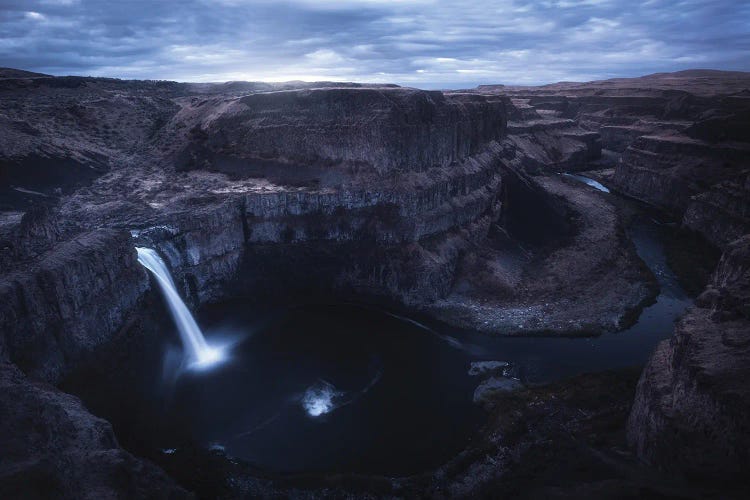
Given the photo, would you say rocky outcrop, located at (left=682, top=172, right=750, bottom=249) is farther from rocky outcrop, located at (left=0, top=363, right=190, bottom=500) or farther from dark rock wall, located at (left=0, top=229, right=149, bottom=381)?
dark rock wall, located at (left=0, top=229, right=149, bottom=381)

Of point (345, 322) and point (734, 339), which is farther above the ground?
point (734, 339)

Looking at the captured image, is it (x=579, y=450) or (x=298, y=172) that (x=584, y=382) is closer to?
(x=579, y=450)

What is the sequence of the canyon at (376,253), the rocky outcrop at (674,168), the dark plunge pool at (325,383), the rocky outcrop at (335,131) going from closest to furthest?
the canyon at (376,253) → the dark plunge pool at (325,383) → the rocky outcrop at (335,131) → the rocky outcrop at (674,168)

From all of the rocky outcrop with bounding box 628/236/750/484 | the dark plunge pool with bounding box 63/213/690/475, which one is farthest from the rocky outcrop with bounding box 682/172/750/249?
the rocky outcrop with bounding box 628/236/750/484

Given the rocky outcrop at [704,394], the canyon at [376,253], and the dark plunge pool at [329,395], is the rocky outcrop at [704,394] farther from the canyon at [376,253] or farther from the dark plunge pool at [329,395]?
the dark plunge pool at [329,395]

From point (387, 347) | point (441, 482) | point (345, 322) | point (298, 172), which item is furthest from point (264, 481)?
point (298, 172)

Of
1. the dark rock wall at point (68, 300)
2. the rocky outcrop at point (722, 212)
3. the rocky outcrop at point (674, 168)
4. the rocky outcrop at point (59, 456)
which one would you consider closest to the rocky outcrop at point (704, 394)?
the rocky outcrop at point (59, 456)

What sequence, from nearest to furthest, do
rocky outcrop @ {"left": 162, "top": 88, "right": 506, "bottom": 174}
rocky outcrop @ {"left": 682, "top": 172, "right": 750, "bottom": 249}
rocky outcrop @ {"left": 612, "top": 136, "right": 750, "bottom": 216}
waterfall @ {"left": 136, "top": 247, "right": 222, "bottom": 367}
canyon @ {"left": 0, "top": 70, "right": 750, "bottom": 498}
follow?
canyon @ {"left": 0, "top": 70, "right": 750, "bottom": 498}
waterfall @ {"left": 136, "top": 247, "right": 222, "bottom": 367}
rocky outcrop @ {"left": 162, "top": 88, "right": 506, "bottom": 174}
rocky outcrop @ {"left": 682, "top": 172, "right": 750, "bottom": 249}
rocky outcrop @ {"left": 612, "top": 136, "right": 750, "bottom": 216}
